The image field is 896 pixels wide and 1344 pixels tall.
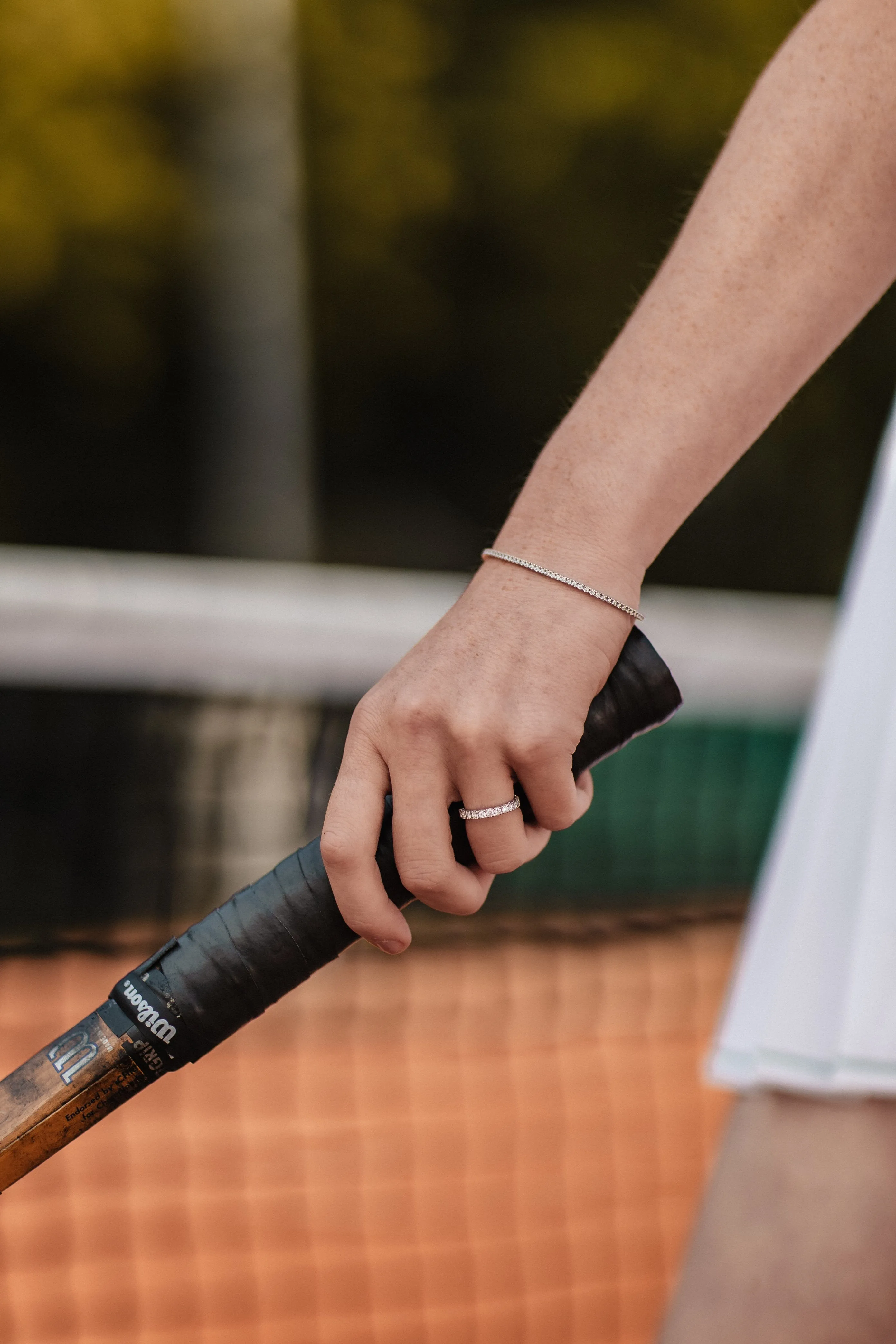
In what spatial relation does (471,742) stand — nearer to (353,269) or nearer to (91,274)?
(91,274)

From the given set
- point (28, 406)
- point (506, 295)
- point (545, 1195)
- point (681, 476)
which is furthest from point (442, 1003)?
point (506, 295)

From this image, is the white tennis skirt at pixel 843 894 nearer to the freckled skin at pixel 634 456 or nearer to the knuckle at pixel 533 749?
the freckled skin at pixel 634 456

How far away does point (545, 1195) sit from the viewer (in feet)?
10.1

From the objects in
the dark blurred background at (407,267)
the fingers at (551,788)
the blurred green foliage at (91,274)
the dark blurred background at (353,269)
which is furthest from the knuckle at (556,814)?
the blurred green foliage at (91,274)

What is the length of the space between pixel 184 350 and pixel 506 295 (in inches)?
115

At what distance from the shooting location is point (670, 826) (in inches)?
183

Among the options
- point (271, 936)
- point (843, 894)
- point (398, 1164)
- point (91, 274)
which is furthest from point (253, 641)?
point (91, 274)

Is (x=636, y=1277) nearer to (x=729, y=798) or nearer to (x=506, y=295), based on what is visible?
(x=729, y=798)

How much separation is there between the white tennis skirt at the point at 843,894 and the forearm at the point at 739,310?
0.42 meters

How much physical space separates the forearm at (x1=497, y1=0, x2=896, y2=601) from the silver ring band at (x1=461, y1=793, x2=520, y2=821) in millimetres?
182

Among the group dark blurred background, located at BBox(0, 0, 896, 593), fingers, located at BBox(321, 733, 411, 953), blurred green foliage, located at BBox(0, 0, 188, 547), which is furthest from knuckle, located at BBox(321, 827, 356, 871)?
blurred green foliage, located at BBox(0, 0, 188, 547)

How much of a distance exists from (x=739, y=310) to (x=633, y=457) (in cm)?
14

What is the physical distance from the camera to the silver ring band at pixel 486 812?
0.91m

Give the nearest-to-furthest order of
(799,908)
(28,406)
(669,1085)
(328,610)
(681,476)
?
1. (681,476)
2. (799,908)
3. (669,1085)
4. (328,610)
5. (28,406)
